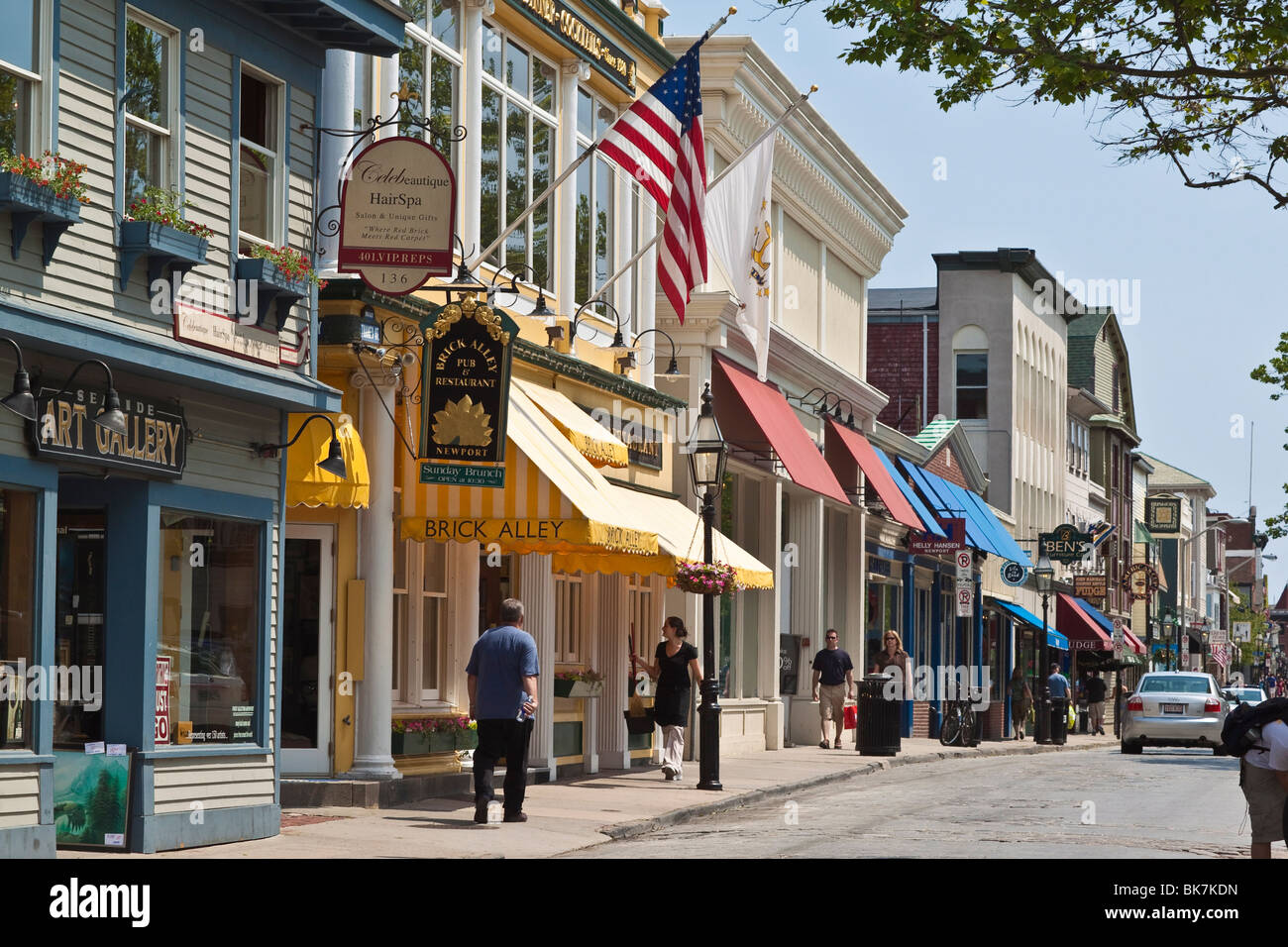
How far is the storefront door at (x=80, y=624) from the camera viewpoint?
1334 centimetres

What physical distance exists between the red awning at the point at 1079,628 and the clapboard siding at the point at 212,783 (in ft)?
158

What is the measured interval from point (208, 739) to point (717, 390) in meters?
13.8

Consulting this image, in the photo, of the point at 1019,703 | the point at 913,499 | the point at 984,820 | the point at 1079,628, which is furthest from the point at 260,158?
the point at 1079,628

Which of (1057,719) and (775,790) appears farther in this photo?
(1057,719)

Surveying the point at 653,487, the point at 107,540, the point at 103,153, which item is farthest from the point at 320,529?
the point at 653,487

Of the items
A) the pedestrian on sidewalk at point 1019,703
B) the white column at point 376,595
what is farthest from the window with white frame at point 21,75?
the pedestrian on sidewalk at point 1019,703

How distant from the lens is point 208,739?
47.0 feet

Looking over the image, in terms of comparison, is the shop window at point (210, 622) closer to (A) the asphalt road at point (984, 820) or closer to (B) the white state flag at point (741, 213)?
(A) the asphalt road at point (984, 820)

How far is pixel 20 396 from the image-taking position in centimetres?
1133

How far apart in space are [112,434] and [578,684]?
31.9ft

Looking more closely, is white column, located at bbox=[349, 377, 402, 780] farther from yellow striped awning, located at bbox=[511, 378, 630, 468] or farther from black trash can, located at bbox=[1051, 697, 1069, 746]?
black trash can, located at bbox=[1051, 697, 1069, 746]

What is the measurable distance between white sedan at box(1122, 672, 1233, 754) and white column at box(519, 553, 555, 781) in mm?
17171

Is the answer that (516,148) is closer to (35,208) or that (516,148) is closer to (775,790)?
(775,790)

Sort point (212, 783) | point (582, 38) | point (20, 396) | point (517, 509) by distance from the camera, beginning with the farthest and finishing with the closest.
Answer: point (582, 38) → point (517, 509) → point (212, 783) → point (20, 396)
